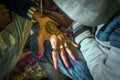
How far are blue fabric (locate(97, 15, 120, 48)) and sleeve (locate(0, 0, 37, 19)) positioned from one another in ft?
0.85

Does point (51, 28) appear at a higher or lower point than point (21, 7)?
lower

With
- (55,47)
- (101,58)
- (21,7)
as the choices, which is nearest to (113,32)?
(101,58)

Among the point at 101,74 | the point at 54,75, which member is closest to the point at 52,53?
the point at 54,75

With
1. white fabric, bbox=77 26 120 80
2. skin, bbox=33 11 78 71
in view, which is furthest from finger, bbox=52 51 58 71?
white fabric, bbox=77 26 120 80

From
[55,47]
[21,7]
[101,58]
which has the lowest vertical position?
[101,58]

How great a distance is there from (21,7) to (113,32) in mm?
329

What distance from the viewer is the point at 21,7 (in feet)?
2.51

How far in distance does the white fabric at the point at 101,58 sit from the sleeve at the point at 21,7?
22cm

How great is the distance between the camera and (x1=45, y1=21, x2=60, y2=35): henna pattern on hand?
768mm

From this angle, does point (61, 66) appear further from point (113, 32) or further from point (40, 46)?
point (113, 32)

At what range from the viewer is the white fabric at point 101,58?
65 centimetres

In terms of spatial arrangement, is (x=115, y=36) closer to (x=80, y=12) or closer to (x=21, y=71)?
(x=80, y=12)

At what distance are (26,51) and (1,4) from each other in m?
0.19

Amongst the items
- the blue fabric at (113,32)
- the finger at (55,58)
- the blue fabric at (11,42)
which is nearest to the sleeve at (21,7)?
the blue fabric at (11,42)
